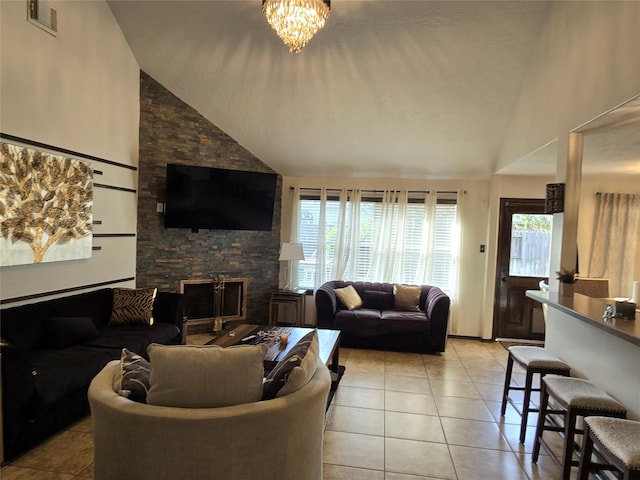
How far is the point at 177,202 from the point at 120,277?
1.08m

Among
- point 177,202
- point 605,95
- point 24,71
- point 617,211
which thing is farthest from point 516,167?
point 24,71

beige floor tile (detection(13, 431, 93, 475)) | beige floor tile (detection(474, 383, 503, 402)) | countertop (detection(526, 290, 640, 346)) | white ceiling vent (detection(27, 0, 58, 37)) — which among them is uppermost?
white ceiling vent (detection(27, 0, 58, 37))

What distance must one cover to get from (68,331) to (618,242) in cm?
671

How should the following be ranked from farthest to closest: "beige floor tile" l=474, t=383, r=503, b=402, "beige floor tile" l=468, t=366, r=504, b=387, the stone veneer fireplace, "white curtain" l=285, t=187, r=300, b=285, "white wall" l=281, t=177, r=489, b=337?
1. "white curtain" l=285, t=187, r=300, b=285
2. "white wall" l=281, t=177, r=489, b=337
3. the stone veneer fireplace
4. "beige floor tile" l=468, t=366, r=504, b=387
5. "beige floor tile" l=474, t=383, r=503, b=402

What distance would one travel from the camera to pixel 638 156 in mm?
4223

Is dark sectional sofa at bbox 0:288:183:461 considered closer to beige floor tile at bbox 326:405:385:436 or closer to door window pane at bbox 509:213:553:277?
beige floor tile at bbox 326:405:385:436

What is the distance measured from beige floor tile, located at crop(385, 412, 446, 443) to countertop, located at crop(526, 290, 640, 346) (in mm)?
1280

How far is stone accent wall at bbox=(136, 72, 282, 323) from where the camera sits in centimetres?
484

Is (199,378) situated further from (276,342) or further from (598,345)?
(598,345)

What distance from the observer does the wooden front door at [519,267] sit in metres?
5.83

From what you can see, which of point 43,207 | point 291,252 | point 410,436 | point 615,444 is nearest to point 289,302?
point 291,252

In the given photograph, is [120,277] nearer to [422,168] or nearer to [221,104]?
[221,104]

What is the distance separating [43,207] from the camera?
11.0 feet

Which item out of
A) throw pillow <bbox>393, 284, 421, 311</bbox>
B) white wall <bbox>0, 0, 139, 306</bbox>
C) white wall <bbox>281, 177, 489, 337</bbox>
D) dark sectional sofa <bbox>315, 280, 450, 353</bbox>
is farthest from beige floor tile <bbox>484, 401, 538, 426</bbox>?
white wall <bbox>0, 0, 139, 306</bbox>
